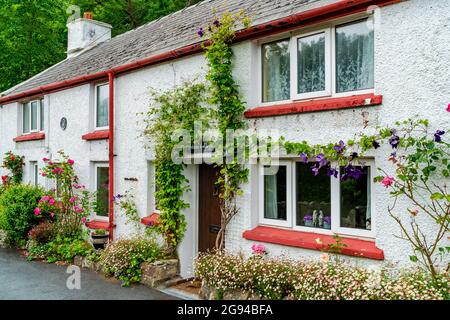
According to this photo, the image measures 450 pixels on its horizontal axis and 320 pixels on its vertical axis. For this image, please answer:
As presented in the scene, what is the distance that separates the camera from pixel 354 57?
18.8ft

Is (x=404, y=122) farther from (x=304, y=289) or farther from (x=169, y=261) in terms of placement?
(x=169, y=261)

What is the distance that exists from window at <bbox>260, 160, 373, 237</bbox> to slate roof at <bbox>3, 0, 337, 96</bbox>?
261cm

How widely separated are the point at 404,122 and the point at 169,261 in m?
4.85

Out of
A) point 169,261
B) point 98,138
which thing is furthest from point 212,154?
point 98,138

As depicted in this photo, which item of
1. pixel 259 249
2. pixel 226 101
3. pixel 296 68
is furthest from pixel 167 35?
pixel 259 249

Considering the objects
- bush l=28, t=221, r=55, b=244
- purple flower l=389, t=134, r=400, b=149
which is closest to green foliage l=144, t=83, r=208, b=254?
purple flower l=389, t=134, r=400, b=149

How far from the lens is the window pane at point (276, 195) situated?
6.45 meters

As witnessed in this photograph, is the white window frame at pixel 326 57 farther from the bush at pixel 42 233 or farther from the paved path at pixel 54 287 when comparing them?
the bush at pixel 42 233

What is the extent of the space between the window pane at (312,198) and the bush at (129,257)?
121 inches

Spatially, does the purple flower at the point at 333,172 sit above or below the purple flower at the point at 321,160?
below

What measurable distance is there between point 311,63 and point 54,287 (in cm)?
604

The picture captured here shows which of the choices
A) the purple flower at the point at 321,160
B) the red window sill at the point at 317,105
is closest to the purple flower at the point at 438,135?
the red window sill at the point at 317,105

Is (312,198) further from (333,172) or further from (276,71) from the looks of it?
(276,71)

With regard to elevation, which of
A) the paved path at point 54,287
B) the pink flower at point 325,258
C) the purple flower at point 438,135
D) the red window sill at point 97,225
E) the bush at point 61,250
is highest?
the purple flower at point 438,135
